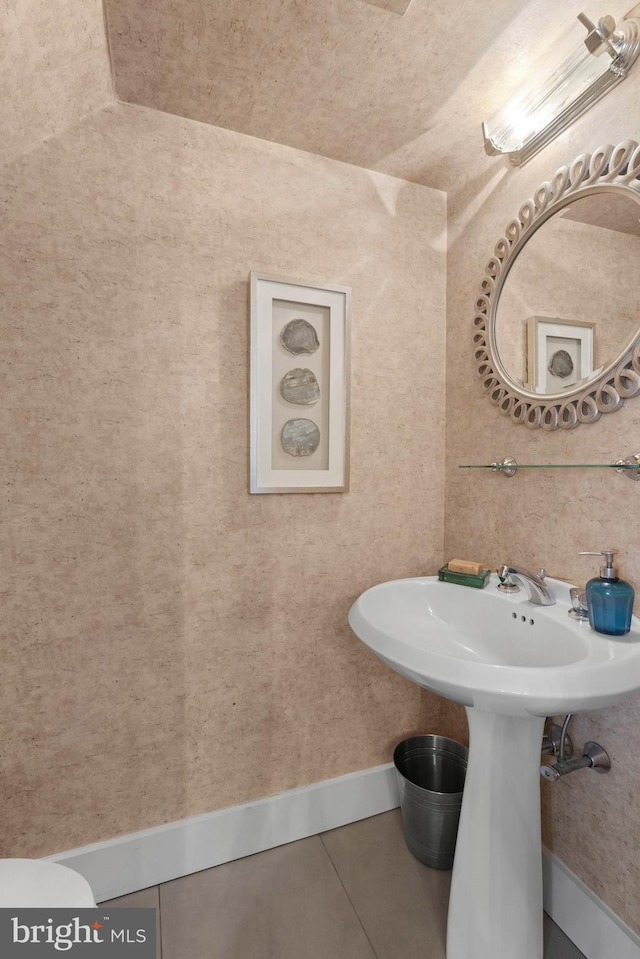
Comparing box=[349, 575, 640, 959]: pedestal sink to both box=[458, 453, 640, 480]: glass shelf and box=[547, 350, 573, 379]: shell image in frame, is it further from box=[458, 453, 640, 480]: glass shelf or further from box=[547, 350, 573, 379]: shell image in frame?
box=[547, 350, 573, 379]: shell image in frame

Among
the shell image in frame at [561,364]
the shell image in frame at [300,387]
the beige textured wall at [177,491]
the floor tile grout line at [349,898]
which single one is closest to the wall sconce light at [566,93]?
the beige textured wall at [177,491]

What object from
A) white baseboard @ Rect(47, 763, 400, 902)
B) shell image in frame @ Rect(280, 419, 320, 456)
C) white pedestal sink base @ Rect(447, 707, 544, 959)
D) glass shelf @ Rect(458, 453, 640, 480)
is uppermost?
shell image in frame @ Rect(280, 419, 320, 456)

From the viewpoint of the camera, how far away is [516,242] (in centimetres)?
133

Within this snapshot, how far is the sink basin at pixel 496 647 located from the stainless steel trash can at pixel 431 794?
18.6 inches

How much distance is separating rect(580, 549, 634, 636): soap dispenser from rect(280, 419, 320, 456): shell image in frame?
0.85 metres

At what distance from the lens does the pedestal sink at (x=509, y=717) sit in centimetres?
81

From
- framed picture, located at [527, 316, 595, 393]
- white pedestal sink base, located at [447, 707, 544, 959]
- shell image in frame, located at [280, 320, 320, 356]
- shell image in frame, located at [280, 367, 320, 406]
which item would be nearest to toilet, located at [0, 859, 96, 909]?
white pedestal sink base, located at [447, 707, 544, 959]

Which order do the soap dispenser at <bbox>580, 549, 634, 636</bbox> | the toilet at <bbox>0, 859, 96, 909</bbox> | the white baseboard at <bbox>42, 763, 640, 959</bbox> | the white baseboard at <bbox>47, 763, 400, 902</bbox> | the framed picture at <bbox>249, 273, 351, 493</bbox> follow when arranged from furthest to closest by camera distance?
the framed picture at <bbox>249, 273, 351, 493</bbox>
the white baseboard at <bbox>47, 763, 400, 902</bbox>
the white baseboard at <bbox>42, 763, 640, 959</bbox>
the soap dispenser at <bbox>580, 549, 634, 636</bbox>
the toilet at <bbox>0, 859, 96, 909</bbox>

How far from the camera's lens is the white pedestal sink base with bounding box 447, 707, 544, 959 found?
100 centimetres

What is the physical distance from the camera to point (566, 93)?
1121 millimetres

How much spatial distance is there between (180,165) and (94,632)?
4.45 feet

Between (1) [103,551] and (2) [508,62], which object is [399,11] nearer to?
(2) [508,62]

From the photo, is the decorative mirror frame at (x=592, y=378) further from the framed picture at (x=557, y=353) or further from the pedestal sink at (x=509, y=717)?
the pedestal sink at (x=509, y=717)

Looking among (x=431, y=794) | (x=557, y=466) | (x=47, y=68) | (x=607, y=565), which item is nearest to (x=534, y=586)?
(x=607, y=565)
